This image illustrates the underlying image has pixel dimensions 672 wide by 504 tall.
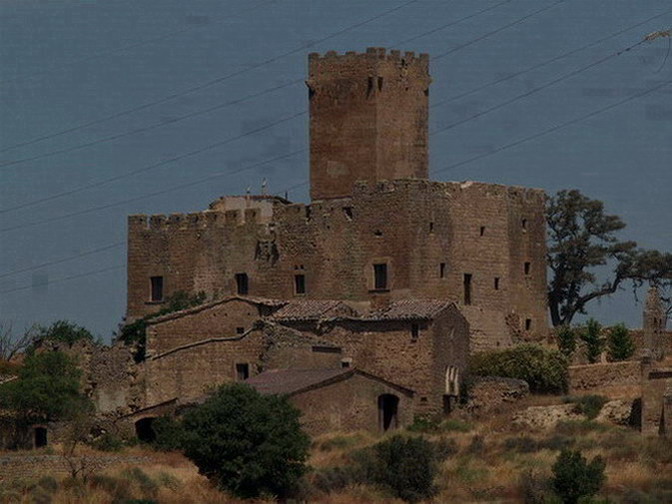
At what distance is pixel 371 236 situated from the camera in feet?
220

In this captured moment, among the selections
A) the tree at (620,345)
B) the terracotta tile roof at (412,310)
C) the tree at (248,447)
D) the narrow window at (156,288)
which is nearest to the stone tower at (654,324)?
the tree at (620,345)

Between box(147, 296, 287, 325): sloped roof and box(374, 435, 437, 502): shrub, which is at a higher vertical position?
box(147, 296, 287, 325): sloped roof

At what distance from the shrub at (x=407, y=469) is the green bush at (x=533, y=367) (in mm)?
9070

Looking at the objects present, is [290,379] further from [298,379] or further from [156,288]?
[156,288]

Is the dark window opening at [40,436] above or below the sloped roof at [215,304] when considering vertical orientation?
below

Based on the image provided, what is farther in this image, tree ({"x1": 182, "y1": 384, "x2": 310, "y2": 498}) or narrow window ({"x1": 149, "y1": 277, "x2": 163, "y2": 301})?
narrow window ({"x1": 149, "y1": 277, "x2": 163, "y2": 301})

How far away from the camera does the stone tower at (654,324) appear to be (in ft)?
223

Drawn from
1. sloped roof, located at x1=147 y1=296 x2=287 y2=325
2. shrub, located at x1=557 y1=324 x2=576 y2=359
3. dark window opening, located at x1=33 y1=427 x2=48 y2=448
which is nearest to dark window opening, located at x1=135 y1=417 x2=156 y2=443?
dark window opening, located at x1=33 y1=427 x2=48 y2=448

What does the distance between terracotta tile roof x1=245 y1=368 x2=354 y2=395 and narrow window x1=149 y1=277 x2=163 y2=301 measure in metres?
10.1

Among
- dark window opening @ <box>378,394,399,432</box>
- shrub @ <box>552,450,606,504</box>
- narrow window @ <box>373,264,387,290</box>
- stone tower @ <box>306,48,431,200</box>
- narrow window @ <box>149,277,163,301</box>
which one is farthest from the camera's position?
narrow window @ <box>149,277,163,301</box>

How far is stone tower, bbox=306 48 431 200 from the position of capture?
6888cm

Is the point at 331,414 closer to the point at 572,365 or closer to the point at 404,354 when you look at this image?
the point at 404,354

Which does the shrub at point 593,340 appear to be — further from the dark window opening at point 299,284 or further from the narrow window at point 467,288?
the dark window opening at point 299,284

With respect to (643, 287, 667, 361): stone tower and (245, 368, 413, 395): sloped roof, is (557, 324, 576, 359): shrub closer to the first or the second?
(643, 287, 667, 361): stone tower
